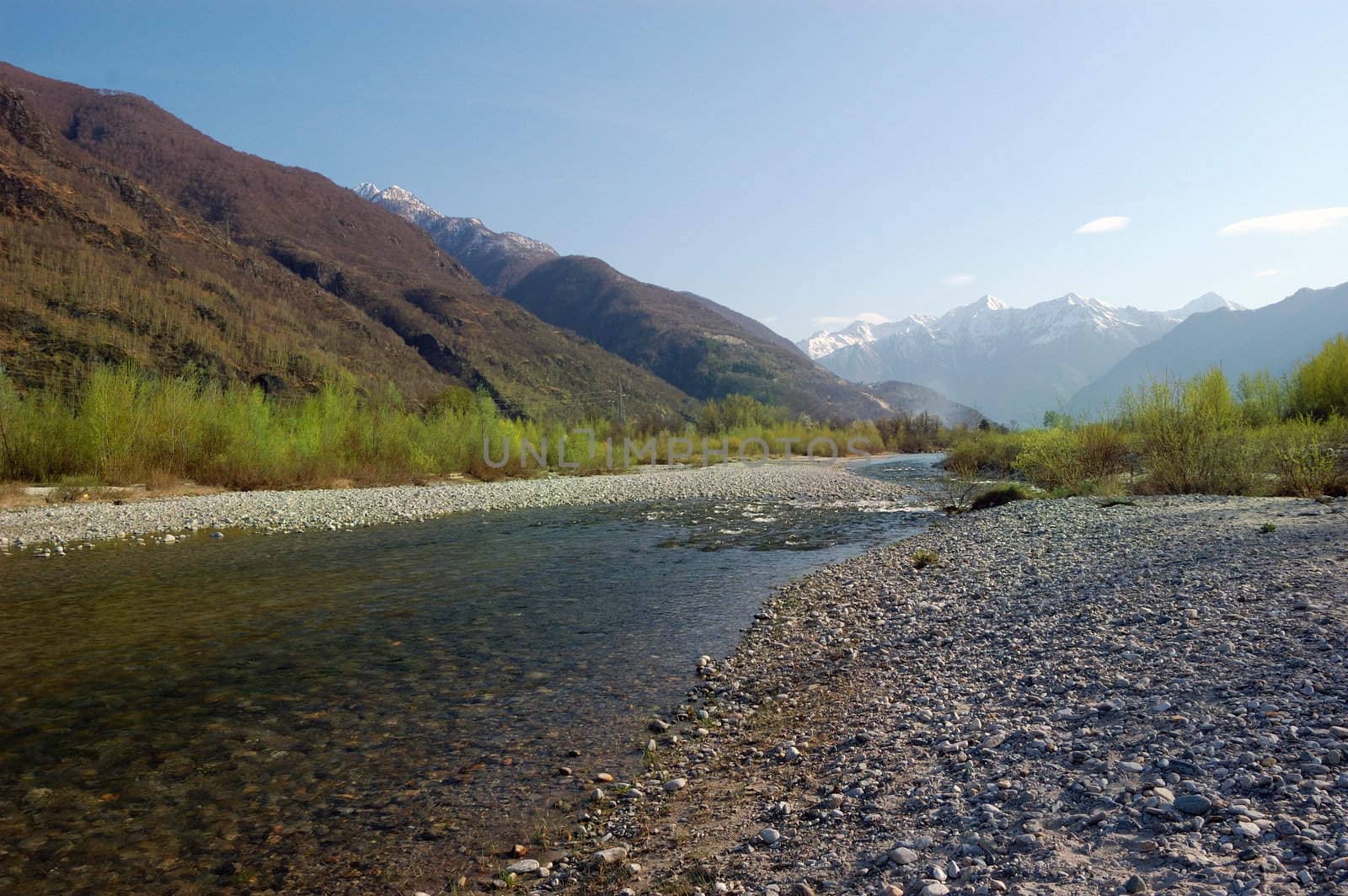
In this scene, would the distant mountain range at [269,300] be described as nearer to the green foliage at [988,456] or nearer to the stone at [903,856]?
the green foliage at [988,456]

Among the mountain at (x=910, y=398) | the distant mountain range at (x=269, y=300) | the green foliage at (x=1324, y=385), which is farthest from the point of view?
the mountain at (x=910, y=398)

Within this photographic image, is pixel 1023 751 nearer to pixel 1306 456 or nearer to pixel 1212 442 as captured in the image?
pixel 1306 456

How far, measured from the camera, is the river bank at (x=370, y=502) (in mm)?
17562

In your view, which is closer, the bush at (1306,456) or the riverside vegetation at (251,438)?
the bush at (1306,456)

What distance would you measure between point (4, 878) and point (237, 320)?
216 ft

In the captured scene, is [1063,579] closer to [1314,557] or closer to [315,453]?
[1314,557]

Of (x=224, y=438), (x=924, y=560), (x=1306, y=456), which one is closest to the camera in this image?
(x=924, y=560)

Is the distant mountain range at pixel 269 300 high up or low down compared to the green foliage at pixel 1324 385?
up

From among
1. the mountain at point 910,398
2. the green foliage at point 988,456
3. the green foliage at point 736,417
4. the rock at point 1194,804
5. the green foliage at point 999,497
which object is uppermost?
the mountain at point 910,398

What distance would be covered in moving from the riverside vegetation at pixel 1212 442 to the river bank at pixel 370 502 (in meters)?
7.27

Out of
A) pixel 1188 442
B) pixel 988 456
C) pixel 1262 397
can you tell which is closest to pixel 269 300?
pixel 988 456

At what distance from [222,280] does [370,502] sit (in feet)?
183

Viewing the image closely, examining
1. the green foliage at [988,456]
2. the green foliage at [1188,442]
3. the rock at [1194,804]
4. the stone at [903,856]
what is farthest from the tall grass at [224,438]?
the green foliage at [1188,442]

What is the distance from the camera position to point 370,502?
24203mm
